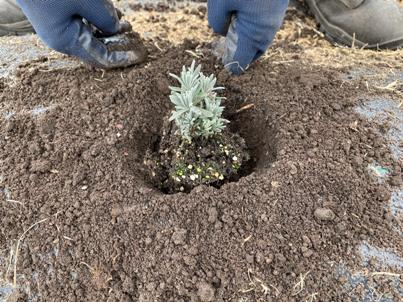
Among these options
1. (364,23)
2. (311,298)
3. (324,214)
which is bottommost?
(311,298)

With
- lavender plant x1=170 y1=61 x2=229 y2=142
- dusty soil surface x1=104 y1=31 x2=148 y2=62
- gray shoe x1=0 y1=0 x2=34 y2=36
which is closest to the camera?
lavender plant x1=170 y1=61 x2=229 y2=142

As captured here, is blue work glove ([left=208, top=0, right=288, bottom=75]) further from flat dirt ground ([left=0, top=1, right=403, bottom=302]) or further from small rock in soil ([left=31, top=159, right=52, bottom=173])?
small rock in soil ([left=31, top=159, right=52, bottom=173])

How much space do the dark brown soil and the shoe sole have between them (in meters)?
0.98

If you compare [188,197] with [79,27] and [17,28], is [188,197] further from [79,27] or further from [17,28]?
[17,28]

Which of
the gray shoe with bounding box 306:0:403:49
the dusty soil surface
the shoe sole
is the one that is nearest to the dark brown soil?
the dusty soil surface

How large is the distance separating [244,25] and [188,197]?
35.6 inches

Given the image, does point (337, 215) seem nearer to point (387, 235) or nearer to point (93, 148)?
point (387, 235)

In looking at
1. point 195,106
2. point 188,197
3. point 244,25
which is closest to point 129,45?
point 244,25

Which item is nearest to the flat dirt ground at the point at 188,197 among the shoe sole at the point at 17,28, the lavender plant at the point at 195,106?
the lavender plant at the point at 195,106

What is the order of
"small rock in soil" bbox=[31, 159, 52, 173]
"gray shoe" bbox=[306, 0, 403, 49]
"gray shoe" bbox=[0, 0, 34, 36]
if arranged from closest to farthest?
"small rock in soil" bbox=[31, 159, 52, 173] < "gray shoe" bbox=[306, 0, 403, 49] < "gray shoe" bbox=[0, 0, 34, 36]

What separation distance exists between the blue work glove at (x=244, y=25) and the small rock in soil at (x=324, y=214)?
89cm

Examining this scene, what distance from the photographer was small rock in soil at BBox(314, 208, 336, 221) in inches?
60.2

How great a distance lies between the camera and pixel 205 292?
4.51ft

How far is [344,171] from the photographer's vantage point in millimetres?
1687
